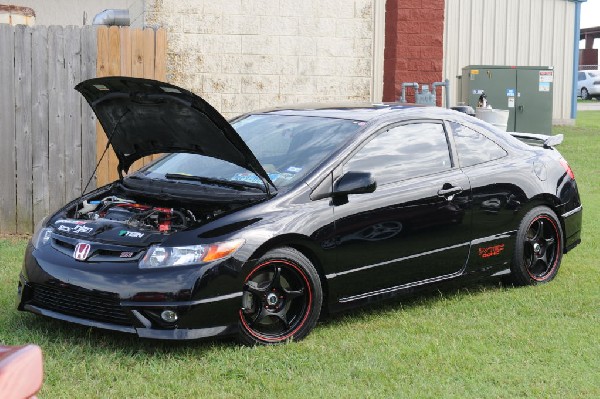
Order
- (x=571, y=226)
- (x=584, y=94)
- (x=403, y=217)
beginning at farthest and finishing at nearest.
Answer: (x=584, y=94) → (x=571, y=226) → (x=403, y=217)

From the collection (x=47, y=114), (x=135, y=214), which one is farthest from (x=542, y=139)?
(x=47, y=114)

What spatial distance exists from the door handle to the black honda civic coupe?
0.01 metres

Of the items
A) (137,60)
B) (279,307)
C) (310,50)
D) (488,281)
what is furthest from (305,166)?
(310,50)

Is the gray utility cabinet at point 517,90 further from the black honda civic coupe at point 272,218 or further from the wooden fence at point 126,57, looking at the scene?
the black honda civic coupe at point 272,218

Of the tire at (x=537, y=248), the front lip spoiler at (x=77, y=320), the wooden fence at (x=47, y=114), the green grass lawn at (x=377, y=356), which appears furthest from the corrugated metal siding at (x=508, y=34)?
the front lip spoiler at (x=77, y=320)

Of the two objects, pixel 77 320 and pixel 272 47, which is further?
pixel 272 47

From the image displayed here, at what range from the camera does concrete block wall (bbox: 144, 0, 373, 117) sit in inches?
448

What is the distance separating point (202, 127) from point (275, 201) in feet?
2.04

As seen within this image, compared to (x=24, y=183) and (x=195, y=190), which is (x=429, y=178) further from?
(x=24, y=183)

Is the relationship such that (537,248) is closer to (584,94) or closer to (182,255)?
(182,255)

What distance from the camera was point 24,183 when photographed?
980 centimetres

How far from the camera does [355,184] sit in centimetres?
610

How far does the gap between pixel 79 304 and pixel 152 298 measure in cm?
52

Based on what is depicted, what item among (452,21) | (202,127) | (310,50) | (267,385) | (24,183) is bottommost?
(267,385)
